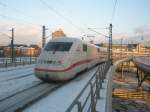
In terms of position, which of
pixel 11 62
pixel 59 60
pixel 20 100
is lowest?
pixel 20 100

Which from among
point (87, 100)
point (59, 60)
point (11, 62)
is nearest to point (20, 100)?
point (87, 100)

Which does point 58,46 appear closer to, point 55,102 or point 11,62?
point 55,102

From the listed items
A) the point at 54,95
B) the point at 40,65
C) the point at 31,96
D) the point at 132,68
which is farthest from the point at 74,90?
the point at 132,68

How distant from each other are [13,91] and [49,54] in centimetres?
421

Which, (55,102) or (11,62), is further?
(11,62)

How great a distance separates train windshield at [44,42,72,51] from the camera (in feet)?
53.5

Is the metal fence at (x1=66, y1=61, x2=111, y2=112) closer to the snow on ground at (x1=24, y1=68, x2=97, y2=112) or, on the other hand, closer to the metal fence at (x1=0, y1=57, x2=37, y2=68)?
the snow on ground at (x1=24, y1=68, x2=97, y2=112)

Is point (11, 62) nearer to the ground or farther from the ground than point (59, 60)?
nearer to the ground

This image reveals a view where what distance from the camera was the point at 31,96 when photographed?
11.2 meters

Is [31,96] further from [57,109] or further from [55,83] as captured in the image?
[55,83]

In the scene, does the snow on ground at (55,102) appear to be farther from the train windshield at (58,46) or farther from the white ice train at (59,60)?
the train windshield at (58,46)

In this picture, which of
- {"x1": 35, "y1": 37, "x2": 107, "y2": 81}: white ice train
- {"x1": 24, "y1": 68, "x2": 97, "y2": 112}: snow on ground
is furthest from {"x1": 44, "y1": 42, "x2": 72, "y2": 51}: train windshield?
{"x1": 24, "y1": 68, "x2": 97, "y2": 112}: snow on ground

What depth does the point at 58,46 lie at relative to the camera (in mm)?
16562

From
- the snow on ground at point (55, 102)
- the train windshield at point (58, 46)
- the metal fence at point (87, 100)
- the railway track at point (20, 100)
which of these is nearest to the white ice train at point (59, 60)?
the train windshield at point (58, 46)
